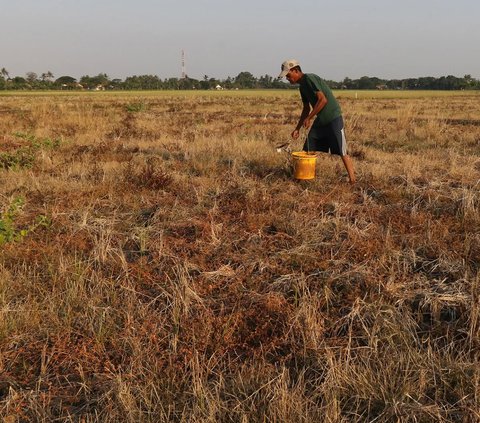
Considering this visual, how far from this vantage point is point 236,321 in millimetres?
2654

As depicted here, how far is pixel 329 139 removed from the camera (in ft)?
20.1

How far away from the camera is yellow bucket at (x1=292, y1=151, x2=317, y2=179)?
5828 millimetres

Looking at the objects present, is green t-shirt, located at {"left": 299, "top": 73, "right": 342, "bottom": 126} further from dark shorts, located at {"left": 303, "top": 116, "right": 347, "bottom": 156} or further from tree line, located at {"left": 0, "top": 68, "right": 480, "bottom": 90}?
tree line, located at {"left": 0, "top": 68, "right": 480, "bottom": 90}

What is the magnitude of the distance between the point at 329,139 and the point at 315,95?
2.23 ft

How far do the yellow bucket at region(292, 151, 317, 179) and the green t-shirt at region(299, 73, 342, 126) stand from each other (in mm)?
588

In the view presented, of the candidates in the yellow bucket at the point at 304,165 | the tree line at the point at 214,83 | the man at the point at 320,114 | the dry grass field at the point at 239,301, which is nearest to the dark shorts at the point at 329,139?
the man at the point at 320,114

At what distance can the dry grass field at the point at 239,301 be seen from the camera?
204 centimetres

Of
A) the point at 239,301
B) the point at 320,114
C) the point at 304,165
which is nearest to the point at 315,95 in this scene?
the point at 320,114

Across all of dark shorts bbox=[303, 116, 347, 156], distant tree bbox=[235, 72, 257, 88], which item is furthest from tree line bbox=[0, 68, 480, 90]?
dark shorts bbox=[303, 116, 347, 156]

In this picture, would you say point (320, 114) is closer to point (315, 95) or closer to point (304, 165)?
point (315, 95)

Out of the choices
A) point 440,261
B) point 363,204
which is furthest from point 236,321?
point 363,204

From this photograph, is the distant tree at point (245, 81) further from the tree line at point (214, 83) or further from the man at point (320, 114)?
the man at point (320, 114)

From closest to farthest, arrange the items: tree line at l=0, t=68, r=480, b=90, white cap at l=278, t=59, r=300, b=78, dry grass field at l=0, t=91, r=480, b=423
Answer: dry grass field at l=0, t=91, r=480, b=423 < white cap at l=278, t=59, r=300, b=78 < tree line at l=0, t=68, r=480, b=90

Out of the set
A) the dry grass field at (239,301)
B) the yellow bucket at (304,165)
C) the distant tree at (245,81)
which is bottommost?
the dry grass field at (239,301)
